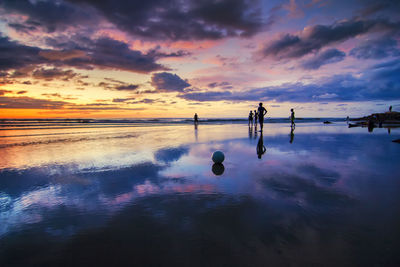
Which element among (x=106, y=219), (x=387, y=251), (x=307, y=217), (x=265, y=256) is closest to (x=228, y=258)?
(x=265, y=256)

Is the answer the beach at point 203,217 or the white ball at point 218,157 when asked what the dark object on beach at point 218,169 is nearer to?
the beach at point 203,217

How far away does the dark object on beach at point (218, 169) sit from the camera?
6.27 meters

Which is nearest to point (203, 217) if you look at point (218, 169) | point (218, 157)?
point (218, 169)

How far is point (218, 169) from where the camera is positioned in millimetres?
6633

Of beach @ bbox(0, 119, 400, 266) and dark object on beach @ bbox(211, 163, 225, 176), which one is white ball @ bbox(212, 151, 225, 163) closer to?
dark object on beach @ bbox(211, 163, 225, 176)

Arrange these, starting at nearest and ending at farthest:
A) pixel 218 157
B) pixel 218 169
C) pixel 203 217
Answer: pixel 203 217 → pixel 218 169 → pixel 218 157

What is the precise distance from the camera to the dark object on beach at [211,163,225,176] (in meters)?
6.27

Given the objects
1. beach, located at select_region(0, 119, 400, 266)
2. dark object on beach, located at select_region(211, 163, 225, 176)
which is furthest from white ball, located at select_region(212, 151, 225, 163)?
beach, located at select_region(0, 119, 400, 266)

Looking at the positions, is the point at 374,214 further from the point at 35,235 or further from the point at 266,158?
the point at 35,235

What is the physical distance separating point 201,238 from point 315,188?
3.32 metres

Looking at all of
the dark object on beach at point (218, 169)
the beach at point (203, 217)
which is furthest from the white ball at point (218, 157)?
the beach at point (203, 217)

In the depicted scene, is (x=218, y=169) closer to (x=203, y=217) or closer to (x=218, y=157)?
(x=218, y=157)

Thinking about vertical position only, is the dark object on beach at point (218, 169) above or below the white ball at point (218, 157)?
below

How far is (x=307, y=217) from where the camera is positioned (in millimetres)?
3393
